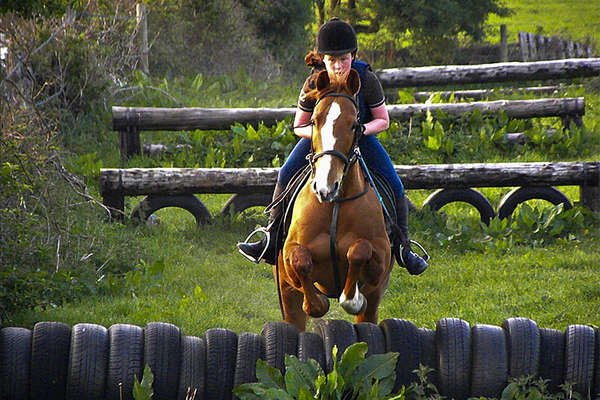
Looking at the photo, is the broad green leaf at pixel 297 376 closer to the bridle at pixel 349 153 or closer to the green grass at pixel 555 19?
the bridle at pixel 349 153

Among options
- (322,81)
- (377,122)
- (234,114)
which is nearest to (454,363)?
(377,122)

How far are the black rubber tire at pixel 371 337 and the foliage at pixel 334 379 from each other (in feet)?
0.58

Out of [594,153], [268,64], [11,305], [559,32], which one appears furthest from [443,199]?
[559,32]

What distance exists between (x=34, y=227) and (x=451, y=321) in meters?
4.42

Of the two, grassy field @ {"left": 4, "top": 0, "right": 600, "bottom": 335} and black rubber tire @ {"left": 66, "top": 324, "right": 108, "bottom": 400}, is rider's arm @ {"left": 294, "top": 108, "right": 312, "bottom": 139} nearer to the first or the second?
black rubber tire @ {"left": 66, "top": 324, "right": 108, "bottom": 400}

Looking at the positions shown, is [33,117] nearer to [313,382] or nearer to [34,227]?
[34,227]

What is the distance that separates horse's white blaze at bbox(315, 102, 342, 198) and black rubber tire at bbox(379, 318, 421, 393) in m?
1.28

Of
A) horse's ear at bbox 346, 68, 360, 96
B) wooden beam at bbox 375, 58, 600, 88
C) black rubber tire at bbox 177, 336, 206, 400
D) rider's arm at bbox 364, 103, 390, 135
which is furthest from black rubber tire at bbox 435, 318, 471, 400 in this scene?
wooden beam at bbox 375, 58, 600, 88

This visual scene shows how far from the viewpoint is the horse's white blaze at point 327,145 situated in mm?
5391

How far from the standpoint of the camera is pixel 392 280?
941cm

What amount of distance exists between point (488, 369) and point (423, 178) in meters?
5.38

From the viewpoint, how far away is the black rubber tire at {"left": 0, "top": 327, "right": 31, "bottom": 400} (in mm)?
5934

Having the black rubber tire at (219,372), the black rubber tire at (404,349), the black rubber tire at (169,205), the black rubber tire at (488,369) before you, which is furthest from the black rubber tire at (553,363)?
the black rubber tire at (169,205)

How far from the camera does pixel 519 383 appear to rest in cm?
583
